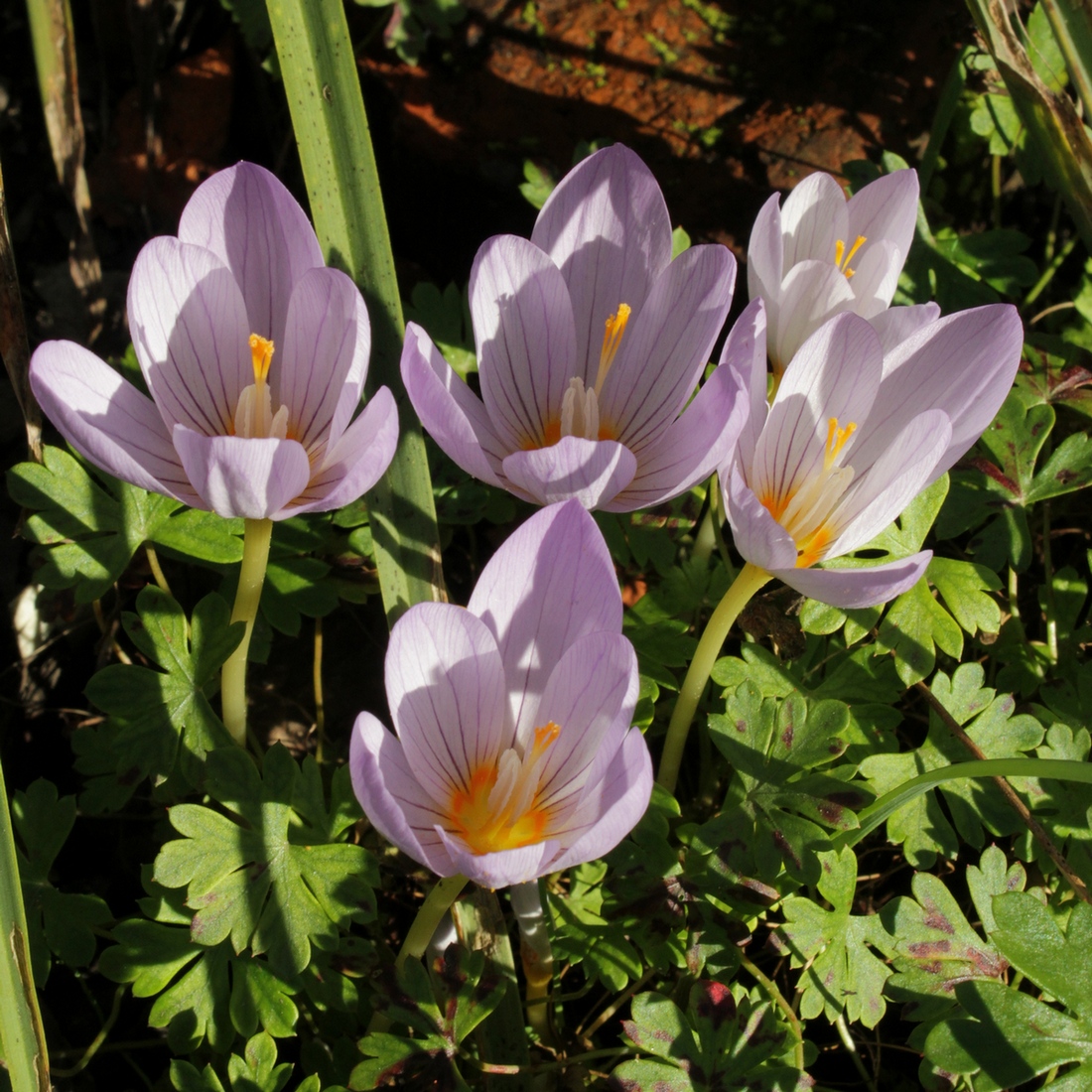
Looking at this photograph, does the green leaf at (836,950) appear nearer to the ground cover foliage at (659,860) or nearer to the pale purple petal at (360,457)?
the ground cover foliage at (659,860)

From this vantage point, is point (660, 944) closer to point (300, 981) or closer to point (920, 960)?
point (920, 960)

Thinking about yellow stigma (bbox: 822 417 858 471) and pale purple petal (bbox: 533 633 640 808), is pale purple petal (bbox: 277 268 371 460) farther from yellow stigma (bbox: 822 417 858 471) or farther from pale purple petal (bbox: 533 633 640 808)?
yellow stigma (bbox: 822 417 858 471)

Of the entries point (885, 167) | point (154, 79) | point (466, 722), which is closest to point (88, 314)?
point (154, 79)

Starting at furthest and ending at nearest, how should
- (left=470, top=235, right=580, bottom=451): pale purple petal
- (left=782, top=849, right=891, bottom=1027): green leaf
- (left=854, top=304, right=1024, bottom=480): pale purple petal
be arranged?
(left=782, top=849, right=891, bottom=1027): green leaf < (left=470, top=235, right=580, bottom=451): pale purple petal < (left=854, top=304, right=1024, bottom=480): pale purple petal

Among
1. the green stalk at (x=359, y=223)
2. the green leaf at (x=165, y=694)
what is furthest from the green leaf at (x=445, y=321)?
the green leaf at (x=165, y=694)

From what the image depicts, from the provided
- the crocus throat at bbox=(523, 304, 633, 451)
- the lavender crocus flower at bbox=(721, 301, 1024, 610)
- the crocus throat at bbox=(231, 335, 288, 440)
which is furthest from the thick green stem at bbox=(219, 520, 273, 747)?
the lavender crocus flower at bbox=(721, 301, 1024, 610)

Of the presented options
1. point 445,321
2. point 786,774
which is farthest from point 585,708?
point 445,321
